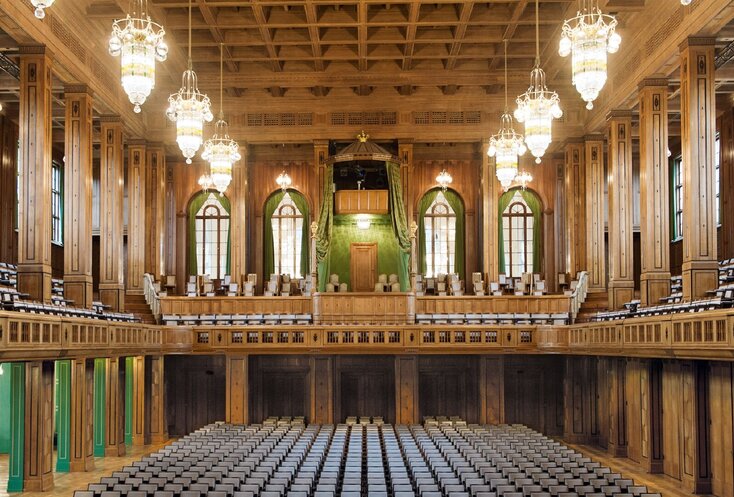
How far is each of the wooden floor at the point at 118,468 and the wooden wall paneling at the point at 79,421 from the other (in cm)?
31

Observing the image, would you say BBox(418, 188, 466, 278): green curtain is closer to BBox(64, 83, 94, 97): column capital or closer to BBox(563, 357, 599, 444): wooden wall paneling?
BBox(563, 357, 599, 444): wooden wall paneling

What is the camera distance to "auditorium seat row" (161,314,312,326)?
92.9 ft

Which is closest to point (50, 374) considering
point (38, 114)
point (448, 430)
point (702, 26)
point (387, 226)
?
point (38, 114)

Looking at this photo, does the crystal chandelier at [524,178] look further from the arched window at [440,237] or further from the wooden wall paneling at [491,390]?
the wooden wall paneling at [491,390]

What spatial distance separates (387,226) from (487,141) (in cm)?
464

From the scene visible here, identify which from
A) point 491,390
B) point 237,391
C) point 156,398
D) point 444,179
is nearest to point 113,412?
point 156,398

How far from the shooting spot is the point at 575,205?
3150cm

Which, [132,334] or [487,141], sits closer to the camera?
[132,334]

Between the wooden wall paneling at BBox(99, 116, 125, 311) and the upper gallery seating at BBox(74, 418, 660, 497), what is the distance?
6.07 meters

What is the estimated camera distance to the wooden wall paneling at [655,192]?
23266mm

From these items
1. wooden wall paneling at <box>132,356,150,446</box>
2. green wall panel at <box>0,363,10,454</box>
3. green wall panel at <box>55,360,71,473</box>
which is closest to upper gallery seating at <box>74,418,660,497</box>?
green wall panel at <box>55,360,71,473</box>

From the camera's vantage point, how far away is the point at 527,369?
3006cm

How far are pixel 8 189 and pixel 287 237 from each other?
10.5 m

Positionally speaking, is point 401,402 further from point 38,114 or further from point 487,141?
point 38,114
